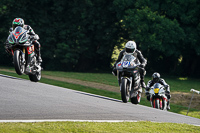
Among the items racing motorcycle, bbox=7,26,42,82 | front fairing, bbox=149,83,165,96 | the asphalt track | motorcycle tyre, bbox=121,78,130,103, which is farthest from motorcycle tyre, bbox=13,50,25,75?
front fairing, bbox=149,83,165,96

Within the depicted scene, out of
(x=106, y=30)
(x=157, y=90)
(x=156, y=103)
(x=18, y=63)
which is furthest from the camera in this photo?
(x=106, y=30)

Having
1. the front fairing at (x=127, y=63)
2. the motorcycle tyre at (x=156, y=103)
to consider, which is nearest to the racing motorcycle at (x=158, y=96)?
the motorcycle tyre at (x=156, y=103)

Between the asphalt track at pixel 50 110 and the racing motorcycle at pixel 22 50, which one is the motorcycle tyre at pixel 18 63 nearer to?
the racing motorcycle at pixel 22 50

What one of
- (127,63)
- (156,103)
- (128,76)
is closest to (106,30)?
(156,103)

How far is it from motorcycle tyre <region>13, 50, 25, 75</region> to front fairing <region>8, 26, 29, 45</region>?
274mm

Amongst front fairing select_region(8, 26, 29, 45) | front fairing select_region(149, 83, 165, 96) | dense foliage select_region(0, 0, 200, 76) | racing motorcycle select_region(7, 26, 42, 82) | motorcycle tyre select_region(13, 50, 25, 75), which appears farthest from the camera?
dense foliage select_region(0, 0, 200, 76)

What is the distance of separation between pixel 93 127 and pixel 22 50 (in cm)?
326

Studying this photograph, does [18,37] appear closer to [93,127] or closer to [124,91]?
[124,91]

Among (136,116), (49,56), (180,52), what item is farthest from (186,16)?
(136,116)

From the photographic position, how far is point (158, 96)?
14.4 meters

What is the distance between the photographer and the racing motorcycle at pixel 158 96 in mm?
14281

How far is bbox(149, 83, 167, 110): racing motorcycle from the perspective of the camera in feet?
46.9

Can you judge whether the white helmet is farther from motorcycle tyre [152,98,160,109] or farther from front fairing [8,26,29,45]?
motorcycle tyre [152,98,160,109]

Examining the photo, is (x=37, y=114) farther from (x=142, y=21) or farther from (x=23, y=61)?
(x=142, y=21)
